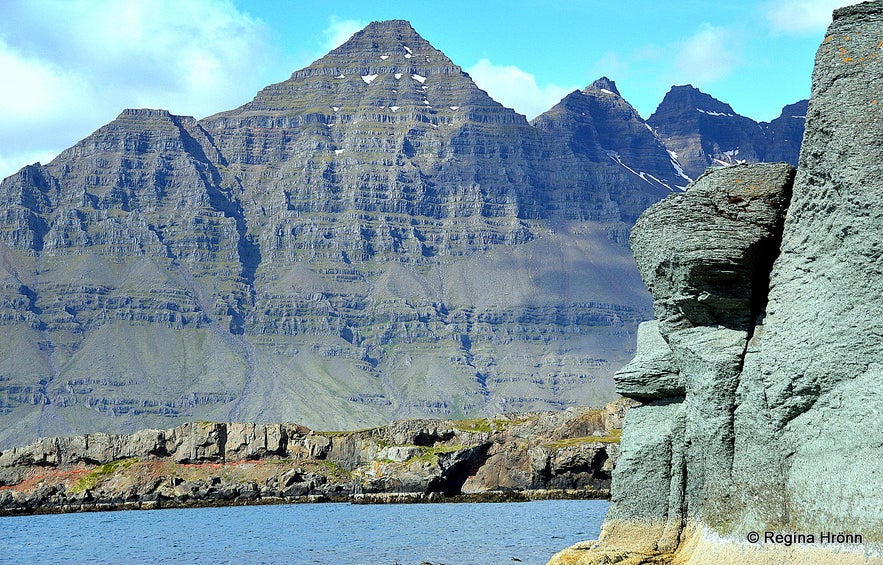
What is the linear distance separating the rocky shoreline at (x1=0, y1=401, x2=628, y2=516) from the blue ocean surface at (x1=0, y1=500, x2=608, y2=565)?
802 inches

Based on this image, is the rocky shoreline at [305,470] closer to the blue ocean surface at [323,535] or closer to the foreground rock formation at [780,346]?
the blue ocean surface at [323,535]

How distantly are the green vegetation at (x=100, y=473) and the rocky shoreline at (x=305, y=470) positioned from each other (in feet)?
0.74

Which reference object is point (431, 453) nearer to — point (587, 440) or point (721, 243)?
point (587, 440)

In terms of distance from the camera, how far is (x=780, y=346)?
28.9m

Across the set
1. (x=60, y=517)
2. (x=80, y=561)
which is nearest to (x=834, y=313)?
(x=80, y=561)

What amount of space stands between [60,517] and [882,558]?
138 meters

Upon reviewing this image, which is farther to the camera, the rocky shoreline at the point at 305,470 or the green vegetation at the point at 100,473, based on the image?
the green vegetation at the point at 100,473

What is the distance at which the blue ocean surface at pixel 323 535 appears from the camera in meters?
68.8

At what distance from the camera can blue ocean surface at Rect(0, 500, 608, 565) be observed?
226ft

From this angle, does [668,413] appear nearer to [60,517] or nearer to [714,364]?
[714,364]

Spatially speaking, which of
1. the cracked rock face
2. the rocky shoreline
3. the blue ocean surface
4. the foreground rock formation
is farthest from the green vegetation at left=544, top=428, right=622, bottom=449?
the cracked rock face

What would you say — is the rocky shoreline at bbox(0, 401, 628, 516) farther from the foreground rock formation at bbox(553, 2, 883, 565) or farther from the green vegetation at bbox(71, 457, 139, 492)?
the foreground rock formation at bbox(553, 2, 883, 565)

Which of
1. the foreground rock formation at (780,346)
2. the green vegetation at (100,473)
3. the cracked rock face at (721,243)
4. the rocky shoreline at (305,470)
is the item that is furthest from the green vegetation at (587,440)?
the cracked rock face at (721,243)

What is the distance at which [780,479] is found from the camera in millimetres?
28438
